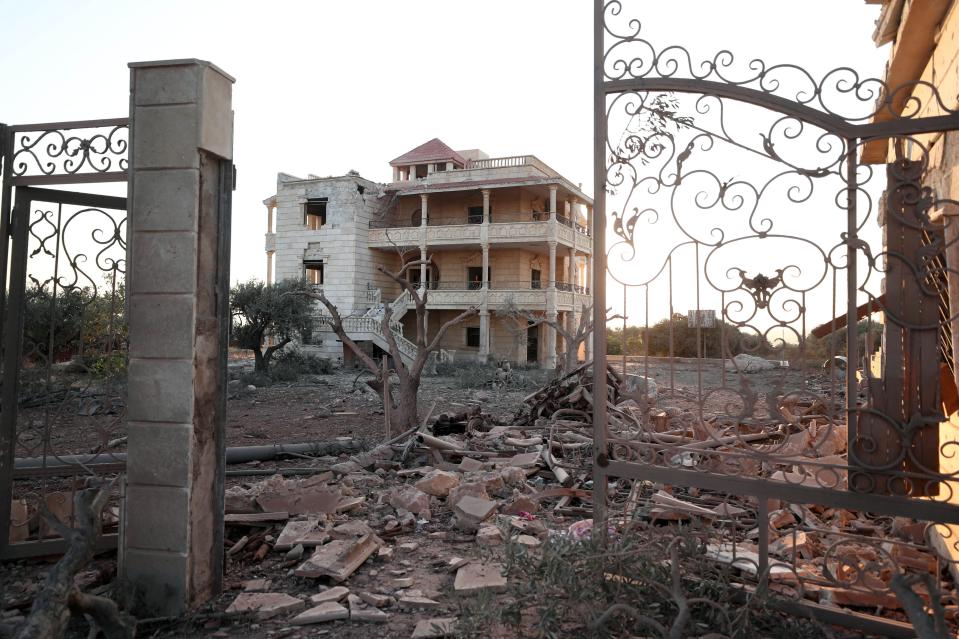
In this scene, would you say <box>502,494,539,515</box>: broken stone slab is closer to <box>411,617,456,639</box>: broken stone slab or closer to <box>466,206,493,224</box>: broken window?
<box>411,617,456,639</box>: broken stone slab

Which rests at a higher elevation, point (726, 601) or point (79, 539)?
point (79, 539)

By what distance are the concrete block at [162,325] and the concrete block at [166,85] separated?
1.15 metres

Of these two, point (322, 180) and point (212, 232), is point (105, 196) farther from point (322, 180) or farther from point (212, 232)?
point (322, 180)

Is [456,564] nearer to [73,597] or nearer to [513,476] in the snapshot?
[73,597]

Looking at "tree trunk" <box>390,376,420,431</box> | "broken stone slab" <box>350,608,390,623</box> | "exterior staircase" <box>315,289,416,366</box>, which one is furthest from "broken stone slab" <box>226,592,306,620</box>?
"exterior staircase" <box>315,289,416,366</box>

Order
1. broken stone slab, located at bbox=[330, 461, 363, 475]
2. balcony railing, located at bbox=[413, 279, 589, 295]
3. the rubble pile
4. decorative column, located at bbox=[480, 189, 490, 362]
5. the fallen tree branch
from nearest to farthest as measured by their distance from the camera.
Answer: the fallen tree branch
the rubble pile
broken stone slab, located at bbox=[330, 461, 363, 475]
decorative column, located at bbox=[480, 189, 490, 362]
balcony railing, located at bbox=[413, 279, 589, 295]

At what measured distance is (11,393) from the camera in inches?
169

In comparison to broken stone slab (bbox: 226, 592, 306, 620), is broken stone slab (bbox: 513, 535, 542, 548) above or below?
above

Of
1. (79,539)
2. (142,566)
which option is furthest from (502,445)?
(79,539)

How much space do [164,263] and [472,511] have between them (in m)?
3.05

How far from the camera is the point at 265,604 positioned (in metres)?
3.60

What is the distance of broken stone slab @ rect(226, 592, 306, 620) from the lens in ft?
11.6

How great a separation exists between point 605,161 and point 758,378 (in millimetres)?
18606

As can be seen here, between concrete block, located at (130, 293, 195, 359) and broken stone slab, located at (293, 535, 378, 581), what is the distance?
1.59 m
